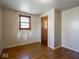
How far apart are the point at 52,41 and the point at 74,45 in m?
1.10

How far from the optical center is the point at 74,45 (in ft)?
10.9

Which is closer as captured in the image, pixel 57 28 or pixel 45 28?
pixel 57 28

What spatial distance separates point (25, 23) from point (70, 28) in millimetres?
2742

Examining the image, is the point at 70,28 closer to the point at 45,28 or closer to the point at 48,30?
the point at 48,30

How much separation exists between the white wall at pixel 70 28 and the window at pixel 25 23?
7.41ft

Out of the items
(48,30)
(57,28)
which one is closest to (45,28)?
(48,30)

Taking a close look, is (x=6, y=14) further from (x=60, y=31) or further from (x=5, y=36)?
(x=60, y=31)

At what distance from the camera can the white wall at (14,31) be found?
348cm

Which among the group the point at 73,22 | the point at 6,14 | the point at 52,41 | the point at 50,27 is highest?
the point at 6,14

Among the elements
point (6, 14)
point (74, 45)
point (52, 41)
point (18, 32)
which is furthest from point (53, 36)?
point (6, 14)

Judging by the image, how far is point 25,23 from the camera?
172 inches

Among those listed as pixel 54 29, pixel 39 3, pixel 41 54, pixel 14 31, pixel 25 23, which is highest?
pixel 39 3

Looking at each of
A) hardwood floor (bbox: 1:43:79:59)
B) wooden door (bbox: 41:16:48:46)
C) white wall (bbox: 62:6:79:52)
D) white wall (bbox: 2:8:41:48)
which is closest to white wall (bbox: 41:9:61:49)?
white wall (bbox: 62:6:79:52)

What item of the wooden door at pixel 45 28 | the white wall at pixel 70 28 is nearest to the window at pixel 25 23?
the wooden door at pixel 45 28
